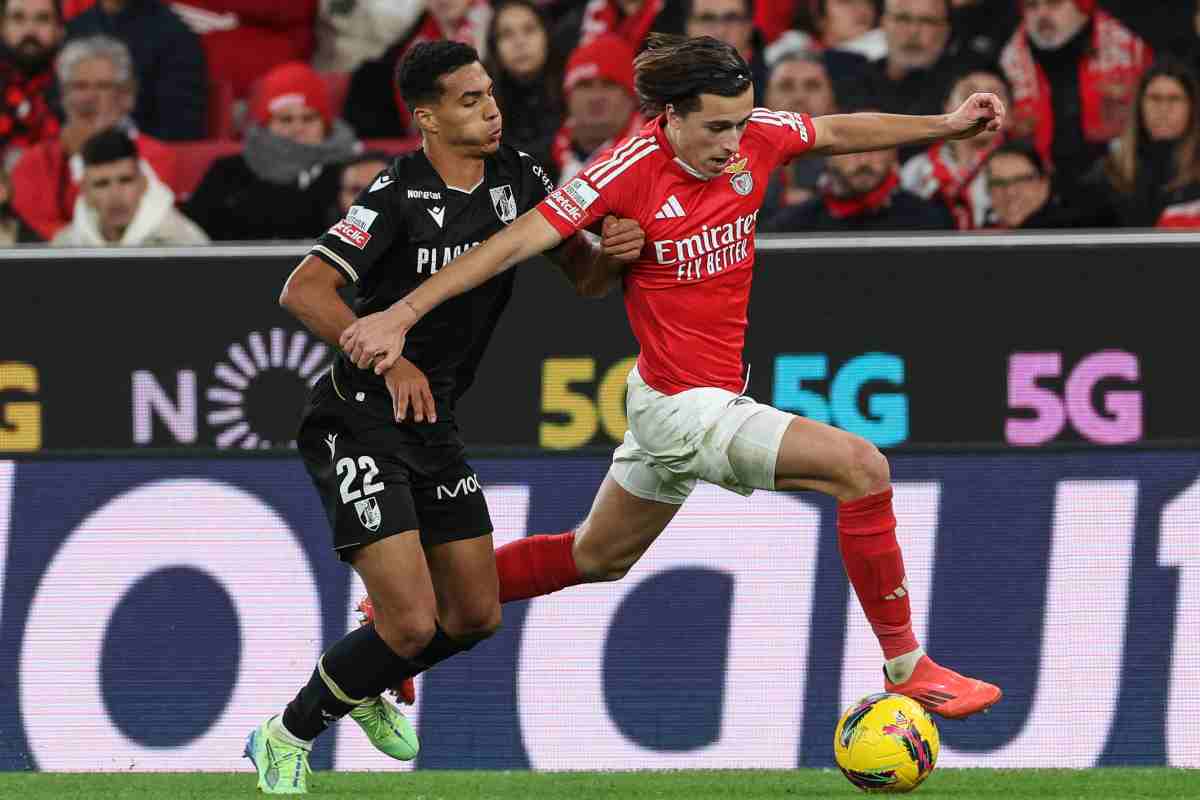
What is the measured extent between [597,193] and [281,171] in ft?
11.9

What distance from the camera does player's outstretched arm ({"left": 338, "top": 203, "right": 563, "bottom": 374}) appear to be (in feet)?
18.3

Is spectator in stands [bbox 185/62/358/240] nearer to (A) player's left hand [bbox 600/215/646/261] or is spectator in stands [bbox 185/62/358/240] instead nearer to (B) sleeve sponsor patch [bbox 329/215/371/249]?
(B) sleeve sponsor patch [bbox 329/215/371/249]

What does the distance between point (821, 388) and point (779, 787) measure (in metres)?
1.70

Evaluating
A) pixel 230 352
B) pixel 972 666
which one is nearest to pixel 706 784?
pixel 972 666

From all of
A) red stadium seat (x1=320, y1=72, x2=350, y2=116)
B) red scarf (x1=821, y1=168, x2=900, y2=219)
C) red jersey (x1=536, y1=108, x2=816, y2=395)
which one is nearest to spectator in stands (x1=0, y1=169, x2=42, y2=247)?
red stadium seat (x1=320, y1=72, x2=350, y2=116)

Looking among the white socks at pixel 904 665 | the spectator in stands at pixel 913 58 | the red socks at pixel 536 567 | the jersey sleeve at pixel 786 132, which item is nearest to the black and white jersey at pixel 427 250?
the red socks at pixel 536 567

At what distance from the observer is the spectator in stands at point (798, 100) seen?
8977 millimetres

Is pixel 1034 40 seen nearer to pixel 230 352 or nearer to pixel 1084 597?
pixel 1084 597

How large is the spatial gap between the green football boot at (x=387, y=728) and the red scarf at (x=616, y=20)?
4374 millimetres

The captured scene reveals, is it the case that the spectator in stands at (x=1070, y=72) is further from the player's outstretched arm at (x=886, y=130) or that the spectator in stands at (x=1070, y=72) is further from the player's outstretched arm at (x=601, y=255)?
the player's outstretched arm at (x=601, y=255)

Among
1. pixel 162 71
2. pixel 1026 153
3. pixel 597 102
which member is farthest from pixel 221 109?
pixel 1026 153

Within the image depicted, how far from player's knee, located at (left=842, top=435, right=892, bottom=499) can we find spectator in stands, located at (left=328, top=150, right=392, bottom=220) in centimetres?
378

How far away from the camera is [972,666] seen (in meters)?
7.00

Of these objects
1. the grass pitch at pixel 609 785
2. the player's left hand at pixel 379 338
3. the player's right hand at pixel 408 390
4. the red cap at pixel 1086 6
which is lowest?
the grass pitch at pixel 609 785
